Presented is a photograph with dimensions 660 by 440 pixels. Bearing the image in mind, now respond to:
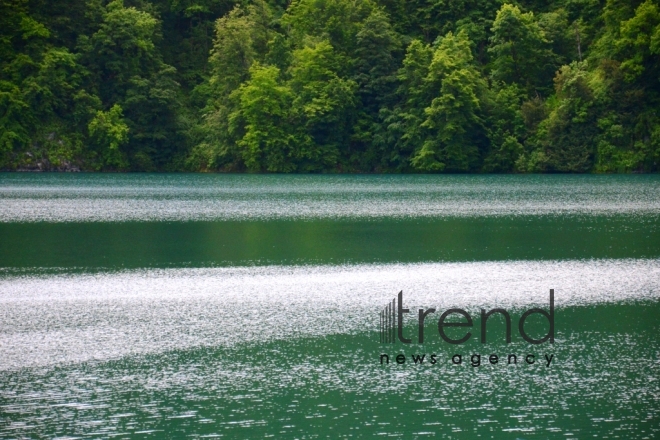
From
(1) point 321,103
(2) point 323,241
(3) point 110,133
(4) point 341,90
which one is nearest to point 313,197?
(2) point 323,241

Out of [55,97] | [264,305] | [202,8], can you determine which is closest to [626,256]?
[264,305]

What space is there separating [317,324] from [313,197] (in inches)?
1349

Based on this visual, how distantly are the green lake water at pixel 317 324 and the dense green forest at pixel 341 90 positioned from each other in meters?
31.4

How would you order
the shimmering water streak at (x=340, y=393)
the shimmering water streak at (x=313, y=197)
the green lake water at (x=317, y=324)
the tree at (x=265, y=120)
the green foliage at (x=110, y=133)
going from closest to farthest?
the shimmering water streak at (x=340, y=393), the green lake water at (x=317, y=324), the shimmering water streak at (x=313, y=197), the green foliage at (x=110, y=133), the tree at (x=265, y=120)

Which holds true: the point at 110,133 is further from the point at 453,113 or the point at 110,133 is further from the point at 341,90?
the point at 453,113

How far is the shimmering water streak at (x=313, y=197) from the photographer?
43781mm

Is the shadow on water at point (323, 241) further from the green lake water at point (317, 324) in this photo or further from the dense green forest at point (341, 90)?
the dense green forest at point (341, 90)

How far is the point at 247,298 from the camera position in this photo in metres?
23.2

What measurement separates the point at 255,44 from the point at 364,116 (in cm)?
1247

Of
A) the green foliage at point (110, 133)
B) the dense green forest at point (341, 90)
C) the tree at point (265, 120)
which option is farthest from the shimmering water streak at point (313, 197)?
the tree at point (265, 120)

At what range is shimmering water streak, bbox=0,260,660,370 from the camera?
18844 millimetres

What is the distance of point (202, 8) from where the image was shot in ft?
292

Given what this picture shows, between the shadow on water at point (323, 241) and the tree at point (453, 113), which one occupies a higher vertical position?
the tree at point (453, 113)

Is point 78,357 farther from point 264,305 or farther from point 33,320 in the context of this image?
point 264,305
